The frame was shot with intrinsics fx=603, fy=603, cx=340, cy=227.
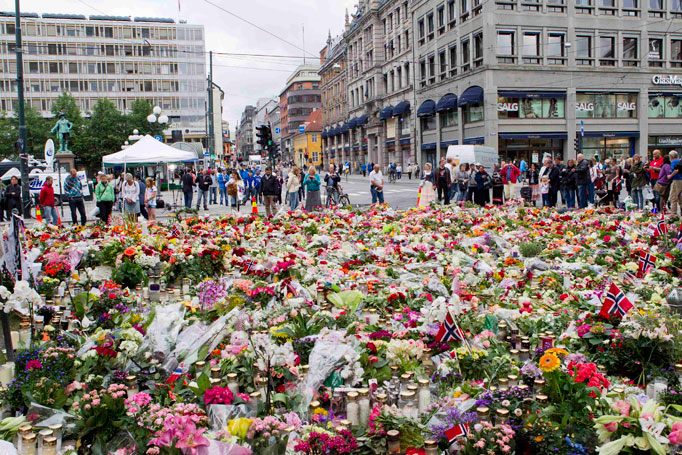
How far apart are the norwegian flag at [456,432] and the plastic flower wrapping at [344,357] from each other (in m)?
0.01

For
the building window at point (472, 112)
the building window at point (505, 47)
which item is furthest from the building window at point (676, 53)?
the building window at point (472, 112)

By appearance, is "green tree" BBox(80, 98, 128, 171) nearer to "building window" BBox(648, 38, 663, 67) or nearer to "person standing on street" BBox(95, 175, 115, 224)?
"person standing on street" BBox(95, 175, 115, 224)

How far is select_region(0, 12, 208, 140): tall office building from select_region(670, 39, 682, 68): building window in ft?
220

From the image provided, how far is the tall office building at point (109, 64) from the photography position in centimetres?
9031

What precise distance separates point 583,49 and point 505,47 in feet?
20.4

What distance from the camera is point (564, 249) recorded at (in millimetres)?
9336

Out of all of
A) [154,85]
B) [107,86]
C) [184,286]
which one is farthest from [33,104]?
[184,286]

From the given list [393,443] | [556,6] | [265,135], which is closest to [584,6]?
[556,6]

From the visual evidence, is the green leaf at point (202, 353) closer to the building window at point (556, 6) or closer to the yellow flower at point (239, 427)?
the yellow flower at point (239, 427)

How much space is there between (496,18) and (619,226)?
3437 centimetres

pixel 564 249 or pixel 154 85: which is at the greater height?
pixel 154 85

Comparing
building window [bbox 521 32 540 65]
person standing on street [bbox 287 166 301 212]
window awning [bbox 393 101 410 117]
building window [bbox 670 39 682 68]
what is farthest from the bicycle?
building window [bbox 670 39 682 68]

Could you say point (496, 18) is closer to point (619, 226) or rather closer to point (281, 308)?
point (619, 226)

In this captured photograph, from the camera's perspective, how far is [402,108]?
5731 centimetres
